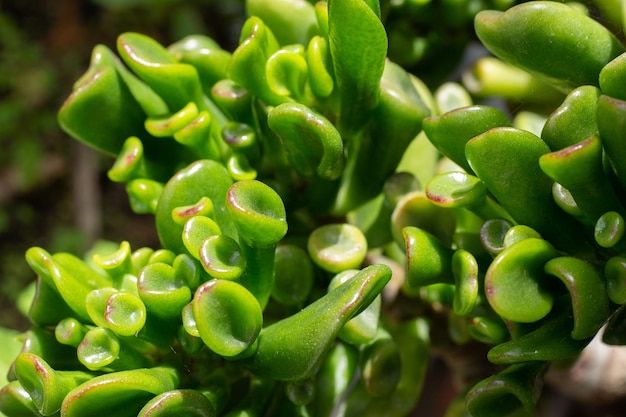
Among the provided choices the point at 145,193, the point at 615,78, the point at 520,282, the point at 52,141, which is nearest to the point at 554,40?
the point at 615,78

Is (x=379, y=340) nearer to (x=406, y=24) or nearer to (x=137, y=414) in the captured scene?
(x=137, y=414)

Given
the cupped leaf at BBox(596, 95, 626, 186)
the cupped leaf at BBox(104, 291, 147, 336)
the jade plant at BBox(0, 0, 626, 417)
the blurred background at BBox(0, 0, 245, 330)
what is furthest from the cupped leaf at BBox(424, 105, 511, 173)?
the blurred background at BBox(0, 0, 245, 330)

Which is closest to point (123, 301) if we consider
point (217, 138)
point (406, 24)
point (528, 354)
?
point (217, 138)

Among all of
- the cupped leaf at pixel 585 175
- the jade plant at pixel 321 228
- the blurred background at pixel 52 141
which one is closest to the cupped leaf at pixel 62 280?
the jade plant at pixel 321 228

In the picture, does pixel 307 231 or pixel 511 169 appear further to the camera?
pixel 307 231

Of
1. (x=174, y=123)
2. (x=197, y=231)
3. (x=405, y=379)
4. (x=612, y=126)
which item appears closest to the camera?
(x=612, y=126)

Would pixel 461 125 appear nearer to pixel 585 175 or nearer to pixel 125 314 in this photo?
pixel 585 175
